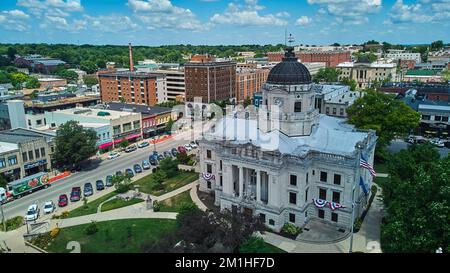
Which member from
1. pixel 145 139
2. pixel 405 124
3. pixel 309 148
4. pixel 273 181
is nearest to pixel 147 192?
pixel 273 181

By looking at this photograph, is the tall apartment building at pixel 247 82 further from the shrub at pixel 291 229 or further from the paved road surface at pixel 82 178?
the shrub at pixel 291 229

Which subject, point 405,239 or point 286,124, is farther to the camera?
point 286,124

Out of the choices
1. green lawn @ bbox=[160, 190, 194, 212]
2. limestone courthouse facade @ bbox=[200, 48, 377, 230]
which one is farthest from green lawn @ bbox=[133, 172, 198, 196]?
limestone courthouse facade @ bbox=[200, 48, 377, 230]

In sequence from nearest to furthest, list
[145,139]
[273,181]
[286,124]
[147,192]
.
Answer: [273,181]
[286,124]
[147,192]
[145,139]

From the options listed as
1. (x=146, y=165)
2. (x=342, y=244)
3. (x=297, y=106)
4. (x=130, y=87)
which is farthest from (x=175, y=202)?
(x=130, y=87)

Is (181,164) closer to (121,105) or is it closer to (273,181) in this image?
(273,181)

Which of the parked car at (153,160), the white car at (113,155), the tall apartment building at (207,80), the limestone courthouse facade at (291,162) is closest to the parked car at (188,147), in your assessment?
the parked car at (153,160)

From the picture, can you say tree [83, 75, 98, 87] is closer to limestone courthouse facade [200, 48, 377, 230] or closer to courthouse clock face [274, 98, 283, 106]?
limestone courthouse facade [200, 48, 377, 230]
